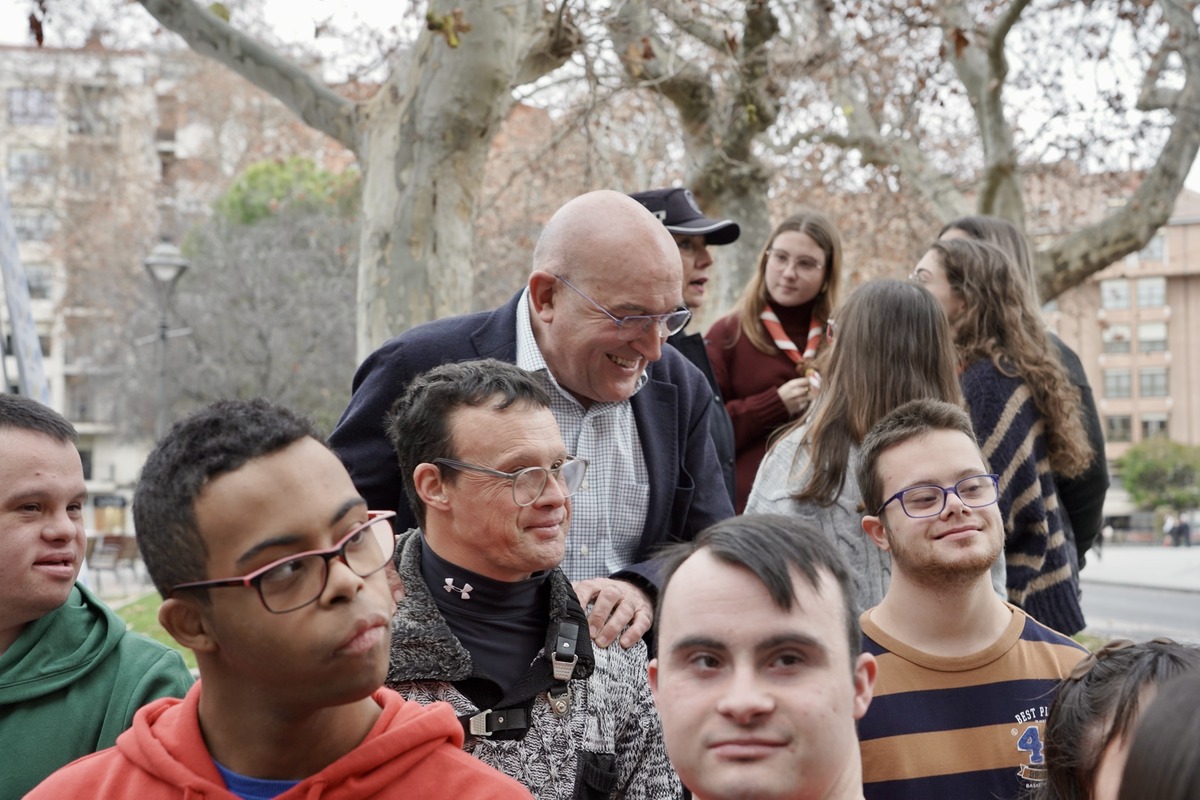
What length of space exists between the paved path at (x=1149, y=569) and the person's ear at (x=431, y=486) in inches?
988

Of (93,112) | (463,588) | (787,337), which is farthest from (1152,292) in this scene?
(463,588)

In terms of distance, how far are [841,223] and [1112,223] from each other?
916 cm

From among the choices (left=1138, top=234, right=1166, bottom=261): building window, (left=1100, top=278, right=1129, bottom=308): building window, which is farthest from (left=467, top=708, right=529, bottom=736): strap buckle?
(left=1100, top=278, right=1129, bottom=308): building window

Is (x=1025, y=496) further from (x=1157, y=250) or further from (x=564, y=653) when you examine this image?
(x=1157, y=250)

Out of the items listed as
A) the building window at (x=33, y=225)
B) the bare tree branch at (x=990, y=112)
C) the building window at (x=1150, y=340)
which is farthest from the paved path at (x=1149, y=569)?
the building window at (x=33, y=225)

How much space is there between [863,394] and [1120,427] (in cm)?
7380

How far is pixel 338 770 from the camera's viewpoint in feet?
7.29

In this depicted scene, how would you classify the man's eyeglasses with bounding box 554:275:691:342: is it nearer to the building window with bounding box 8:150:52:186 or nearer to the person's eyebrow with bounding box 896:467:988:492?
the person's eyebrow with bounding box 896:467:988:492

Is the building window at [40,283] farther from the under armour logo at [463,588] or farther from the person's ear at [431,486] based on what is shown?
the under armour logo at [463,588]

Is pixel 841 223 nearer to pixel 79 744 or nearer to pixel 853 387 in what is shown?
pixel 853 387

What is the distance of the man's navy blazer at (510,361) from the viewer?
3.69 metres

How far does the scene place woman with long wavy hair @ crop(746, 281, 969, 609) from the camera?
13.0 feet

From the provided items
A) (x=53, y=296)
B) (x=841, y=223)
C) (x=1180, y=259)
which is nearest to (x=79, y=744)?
(x=841, y=223)

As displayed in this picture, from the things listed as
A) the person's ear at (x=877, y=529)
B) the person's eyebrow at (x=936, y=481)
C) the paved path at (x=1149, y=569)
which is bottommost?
the paved path at (x=1149, y=569)
